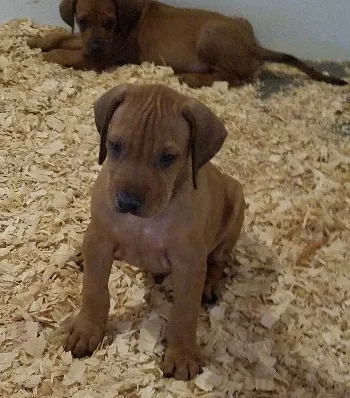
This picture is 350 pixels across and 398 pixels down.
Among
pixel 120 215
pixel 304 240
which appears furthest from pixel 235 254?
pixel 120 215

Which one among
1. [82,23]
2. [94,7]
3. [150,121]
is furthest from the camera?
[82,23]

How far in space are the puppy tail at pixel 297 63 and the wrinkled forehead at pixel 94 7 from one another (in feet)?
3.46

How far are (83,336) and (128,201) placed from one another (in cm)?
69

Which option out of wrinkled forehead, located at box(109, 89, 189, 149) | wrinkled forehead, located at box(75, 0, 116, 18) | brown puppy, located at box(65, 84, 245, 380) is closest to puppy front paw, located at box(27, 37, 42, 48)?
wrinkled forehead, located at box(75, 0, 116, 18)

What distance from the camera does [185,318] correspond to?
90.9 inches

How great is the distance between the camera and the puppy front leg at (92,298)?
2.25m

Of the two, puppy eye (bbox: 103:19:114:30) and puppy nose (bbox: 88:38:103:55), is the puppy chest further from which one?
puppy eye (bbox: 103:19:114:30)

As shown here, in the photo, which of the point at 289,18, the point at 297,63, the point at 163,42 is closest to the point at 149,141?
the point at 163,42

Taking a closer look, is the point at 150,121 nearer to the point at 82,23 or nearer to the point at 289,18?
the point at 82,23

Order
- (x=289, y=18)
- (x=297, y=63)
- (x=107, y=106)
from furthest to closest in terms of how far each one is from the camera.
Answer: (x=289, y=18)
(x=297, y=63)
(x=107, y=106)

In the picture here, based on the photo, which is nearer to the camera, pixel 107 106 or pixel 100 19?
pixel 107 106

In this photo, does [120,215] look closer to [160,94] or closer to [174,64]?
[160,94]

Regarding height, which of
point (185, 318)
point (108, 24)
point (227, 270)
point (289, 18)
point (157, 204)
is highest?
point (157, 204)

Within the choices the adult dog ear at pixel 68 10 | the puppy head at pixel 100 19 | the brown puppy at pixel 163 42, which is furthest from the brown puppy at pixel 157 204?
the adult dog ear at pixel 68 10
